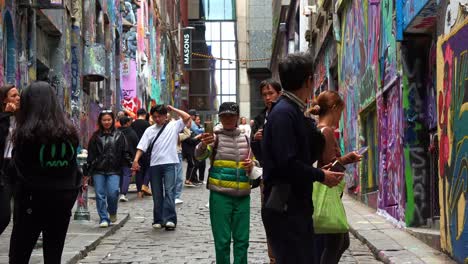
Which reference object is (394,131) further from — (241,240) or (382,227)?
(241,240)

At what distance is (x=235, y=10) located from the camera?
72625 millimetres

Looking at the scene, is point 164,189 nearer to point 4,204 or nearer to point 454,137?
point 454,137

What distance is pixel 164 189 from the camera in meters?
11.6

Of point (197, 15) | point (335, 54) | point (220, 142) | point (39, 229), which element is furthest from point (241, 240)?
point (197, 15)

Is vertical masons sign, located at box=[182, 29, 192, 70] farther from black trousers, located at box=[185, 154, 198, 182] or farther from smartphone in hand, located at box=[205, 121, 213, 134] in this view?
smartphone in hand, located at box=[205, 121, 213, 134]

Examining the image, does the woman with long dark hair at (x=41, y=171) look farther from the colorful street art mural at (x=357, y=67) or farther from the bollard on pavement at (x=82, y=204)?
the colorful street art mural at (x=357, y=67)

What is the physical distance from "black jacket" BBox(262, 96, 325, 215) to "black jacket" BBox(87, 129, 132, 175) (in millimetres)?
6959

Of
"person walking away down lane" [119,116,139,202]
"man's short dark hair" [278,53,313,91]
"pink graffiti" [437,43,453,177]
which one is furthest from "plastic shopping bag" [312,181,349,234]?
"person walking away down lane" [119,116,139,202]

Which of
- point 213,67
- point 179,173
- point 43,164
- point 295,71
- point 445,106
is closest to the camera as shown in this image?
point 295,71

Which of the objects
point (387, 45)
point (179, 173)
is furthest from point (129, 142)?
point (387, 45)

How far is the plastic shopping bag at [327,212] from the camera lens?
5.72 m

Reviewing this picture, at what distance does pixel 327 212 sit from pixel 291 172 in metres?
1.42

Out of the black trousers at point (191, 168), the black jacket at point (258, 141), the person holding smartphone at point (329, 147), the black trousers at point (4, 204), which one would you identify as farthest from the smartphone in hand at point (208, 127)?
the black trousers at point (191, 168)

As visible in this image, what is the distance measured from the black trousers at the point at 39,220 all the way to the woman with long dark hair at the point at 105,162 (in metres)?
5.52
